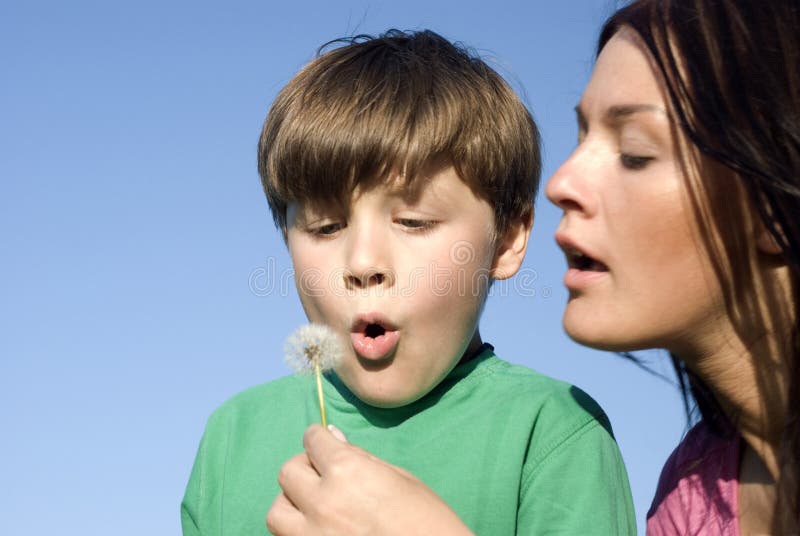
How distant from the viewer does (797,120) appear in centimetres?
205

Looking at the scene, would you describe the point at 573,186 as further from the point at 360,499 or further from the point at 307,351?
the point at 360,499

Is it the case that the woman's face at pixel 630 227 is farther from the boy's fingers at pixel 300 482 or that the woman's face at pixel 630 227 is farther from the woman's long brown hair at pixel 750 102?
the boy's fingers at pixel 300 482

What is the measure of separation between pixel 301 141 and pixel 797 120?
1.31 meters

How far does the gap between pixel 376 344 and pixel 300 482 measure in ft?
1.67

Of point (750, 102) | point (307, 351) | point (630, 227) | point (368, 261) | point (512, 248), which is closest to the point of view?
point (750, 102)

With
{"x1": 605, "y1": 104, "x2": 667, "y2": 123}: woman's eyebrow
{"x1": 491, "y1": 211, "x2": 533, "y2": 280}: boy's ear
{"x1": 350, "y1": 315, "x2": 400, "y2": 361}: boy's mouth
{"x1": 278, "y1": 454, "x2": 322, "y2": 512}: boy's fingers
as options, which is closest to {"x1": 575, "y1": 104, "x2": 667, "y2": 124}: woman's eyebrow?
{"x1": 605, "y1": 104, "x2": 667, "y2": 123}: woman's eyebrow

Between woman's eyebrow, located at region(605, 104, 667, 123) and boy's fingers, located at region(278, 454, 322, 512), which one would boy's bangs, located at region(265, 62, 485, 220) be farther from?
boy's fingers, located at region(278, 454, 322, 512)

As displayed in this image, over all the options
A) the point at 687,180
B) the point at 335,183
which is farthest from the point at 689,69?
the point at 335,183

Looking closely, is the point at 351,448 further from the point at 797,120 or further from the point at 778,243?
the point at 797,120

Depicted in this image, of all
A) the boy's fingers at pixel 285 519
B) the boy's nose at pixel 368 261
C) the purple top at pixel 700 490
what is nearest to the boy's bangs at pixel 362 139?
the boy's nose at pixel 368 261

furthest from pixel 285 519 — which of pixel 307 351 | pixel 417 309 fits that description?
pixel 417 309

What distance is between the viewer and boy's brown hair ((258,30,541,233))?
8.70ft

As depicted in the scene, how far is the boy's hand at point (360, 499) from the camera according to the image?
2068mm

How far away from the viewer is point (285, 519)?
7.13ft
